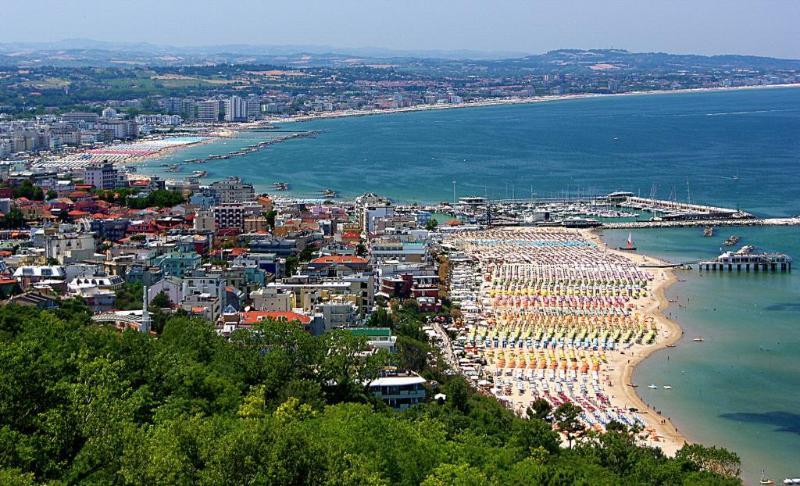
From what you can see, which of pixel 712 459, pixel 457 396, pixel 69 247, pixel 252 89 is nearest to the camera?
pixel 712 459

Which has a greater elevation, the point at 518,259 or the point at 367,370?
the point at 367,370

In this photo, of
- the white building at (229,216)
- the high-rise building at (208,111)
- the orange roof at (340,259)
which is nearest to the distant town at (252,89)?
the high-rise building at (208,111)

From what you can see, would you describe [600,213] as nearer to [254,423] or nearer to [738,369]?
[738,369]

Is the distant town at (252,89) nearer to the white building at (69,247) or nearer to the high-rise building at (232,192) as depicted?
the high-rise building at (232,192)

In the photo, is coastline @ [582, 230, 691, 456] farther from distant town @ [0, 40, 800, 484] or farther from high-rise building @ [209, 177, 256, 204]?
high-rise building @ [209, 177, 256, 204]

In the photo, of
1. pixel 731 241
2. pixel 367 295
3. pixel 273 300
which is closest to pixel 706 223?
pixel 731 241

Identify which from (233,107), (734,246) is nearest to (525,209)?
(734,246)

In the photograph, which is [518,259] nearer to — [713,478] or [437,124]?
[713,478]
